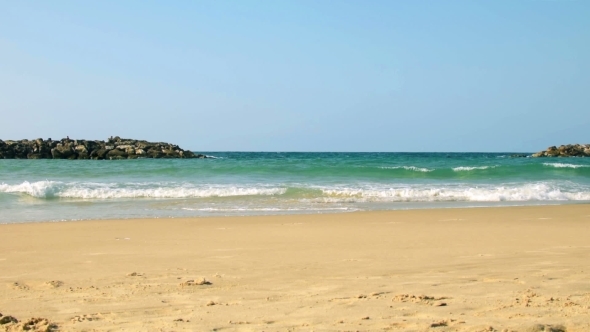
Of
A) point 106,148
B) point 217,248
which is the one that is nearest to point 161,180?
point 217,248

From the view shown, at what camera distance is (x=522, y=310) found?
4.01 meters

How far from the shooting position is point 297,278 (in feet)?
17.3

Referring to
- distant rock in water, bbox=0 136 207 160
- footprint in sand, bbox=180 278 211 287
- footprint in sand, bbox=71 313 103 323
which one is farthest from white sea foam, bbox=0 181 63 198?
distant rock in water, bbox=0 136 207 160

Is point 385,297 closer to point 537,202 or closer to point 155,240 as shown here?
point 155,240

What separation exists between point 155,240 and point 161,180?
1623 centimetres

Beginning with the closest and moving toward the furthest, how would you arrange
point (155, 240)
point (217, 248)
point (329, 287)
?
point (329, 287), point (217, 248), point (155, 240)

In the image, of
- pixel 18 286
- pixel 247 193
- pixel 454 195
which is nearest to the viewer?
pixel 18 286

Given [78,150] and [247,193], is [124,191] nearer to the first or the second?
[247,193]

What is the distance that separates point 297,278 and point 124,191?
1515 cm

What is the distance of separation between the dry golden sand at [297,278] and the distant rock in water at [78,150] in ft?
132

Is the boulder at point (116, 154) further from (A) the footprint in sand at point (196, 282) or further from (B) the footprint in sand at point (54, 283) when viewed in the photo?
(A) the footprint in sand at point (196, 282)

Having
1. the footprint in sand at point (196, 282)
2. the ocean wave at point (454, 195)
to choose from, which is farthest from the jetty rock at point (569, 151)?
the footprint in sand at point (196, 282)

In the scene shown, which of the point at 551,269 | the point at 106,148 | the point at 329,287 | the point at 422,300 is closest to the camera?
the point at 422,300

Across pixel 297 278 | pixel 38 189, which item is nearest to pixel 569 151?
pixel 38 189
